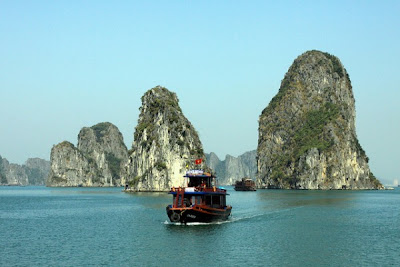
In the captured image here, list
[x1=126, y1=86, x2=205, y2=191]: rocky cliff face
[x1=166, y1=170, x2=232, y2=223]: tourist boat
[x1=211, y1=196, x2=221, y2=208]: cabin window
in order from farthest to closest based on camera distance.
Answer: [x1=126, y1=86, x2=205, y2=191]: rocky cliff face < [x1=211, y1=196, x2=221, y2=208]: cabin window < [x1=166, y1=170, x2=232, y2=223]: tourist boat

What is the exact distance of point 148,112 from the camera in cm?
19875

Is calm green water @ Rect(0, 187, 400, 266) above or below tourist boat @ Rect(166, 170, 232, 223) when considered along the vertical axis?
below

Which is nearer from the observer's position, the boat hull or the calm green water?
the calm green water

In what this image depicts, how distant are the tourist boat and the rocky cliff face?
9997 cm

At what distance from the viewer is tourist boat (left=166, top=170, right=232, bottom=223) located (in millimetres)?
72625

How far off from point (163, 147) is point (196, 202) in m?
113

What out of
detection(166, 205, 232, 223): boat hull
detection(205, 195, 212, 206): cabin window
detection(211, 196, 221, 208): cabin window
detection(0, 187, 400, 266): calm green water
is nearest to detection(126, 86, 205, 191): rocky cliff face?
detection(0, 187, 400, 266): calm green water

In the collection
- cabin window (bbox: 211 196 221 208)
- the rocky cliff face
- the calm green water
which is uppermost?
the rocky cliff face

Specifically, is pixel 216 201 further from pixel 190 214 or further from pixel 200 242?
pixel 200 242

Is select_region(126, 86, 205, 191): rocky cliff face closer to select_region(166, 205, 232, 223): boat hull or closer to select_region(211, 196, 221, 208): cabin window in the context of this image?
select_region(211, 196, 221, 208): cabin window

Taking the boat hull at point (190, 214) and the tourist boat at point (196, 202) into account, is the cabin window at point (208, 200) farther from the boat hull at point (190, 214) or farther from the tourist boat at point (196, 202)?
the boat hull at point (190, 214)

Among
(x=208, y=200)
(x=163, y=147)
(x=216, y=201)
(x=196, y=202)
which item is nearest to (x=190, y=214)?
(x=196, y=202)

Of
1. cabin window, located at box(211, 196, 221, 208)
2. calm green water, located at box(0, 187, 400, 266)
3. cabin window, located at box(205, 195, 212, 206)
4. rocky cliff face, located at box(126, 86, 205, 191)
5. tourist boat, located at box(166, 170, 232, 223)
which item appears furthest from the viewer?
rocky cliff face, located at box(126, 86, 205, 191)

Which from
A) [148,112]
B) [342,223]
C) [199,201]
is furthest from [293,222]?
[148,112]
